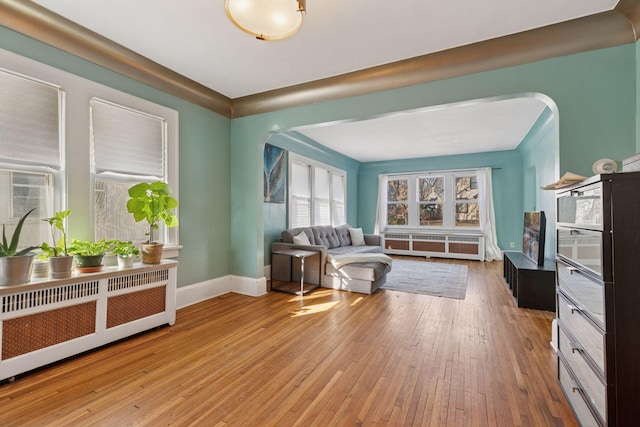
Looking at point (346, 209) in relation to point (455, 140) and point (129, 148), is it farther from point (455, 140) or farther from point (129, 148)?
point (129, 148)

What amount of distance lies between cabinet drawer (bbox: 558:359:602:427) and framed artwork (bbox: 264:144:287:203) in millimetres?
4153

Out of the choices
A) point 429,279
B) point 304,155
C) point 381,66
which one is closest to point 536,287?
point 429,279

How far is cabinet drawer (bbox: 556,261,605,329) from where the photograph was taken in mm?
1354

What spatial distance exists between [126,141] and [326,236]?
394 cm

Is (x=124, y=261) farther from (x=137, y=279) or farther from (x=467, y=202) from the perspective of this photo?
(x=467, y=202)

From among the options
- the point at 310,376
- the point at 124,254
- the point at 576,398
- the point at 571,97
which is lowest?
the point at 310,376

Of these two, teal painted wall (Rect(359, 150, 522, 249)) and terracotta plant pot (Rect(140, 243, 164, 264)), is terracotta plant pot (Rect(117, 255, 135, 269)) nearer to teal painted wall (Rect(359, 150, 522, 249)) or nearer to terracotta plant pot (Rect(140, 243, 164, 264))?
terracotta plant pot (Rect(140, 243, 164, 264))

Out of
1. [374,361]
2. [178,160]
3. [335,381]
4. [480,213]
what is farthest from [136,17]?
[480,213]

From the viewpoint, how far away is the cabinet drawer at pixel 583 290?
1354 mm

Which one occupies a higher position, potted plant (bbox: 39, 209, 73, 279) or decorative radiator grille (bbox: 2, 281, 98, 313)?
potted plant (bbox: 39, 209, 73, 279)

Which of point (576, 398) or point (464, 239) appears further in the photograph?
point (464, 239)

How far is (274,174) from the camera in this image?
5176mm

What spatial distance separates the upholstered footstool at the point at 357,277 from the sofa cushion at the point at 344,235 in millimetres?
2020

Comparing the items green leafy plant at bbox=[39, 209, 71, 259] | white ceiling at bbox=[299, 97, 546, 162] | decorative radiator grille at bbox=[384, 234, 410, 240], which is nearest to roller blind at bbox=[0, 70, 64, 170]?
green leafy plant at bbox=[39, 209, 71, 259]
